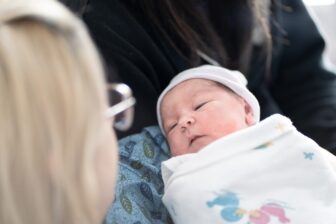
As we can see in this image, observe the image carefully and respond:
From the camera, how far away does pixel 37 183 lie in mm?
516

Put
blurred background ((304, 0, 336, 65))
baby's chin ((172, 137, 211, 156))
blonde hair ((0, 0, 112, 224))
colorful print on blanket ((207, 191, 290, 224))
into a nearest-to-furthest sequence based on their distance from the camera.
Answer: blonde hair ((0, 0, 112, 224)), colorful print on blanket ((207, 191, 290, 224)), baby's chin ((172, 137, 211, 156)), blurred background ((304, 0, 336, 65))

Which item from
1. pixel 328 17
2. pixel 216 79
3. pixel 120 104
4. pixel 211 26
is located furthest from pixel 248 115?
pixel 328 17

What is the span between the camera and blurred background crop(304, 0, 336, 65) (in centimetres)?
170

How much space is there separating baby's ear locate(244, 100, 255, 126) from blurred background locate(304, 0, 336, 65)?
740 mm

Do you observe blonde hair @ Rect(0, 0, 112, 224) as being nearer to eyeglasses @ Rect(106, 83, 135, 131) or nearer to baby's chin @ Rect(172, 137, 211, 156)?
eyeglasses @ Rect(106, 83, 135, 131)

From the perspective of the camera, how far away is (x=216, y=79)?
3.31 ft

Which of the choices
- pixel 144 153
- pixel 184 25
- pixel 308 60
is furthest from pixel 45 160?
pixel 308 60

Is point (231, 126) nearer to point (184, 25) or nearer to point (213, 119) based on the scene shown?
point (213, 119)

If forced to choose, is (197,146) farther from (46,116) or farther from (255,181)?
(46,116)

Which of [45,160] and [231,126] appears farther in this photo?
[231,126]

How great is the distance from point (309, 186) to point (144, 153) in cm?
25

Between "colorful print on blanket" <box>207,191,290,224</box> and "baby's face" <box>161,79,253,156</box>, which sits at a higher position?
"baby's face" <box>161,79,253,156</box>

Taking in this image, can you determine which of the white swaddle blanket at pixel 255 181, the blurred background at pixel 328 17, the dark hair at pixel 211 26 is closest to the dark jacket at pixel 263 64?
the dark hair at pixel 211 26

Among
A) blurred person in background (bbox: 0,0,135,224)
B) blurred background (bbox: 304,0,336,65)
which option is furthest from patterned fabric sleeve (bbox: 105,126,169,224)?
blurred background (bbox: 304,0,336,65)
